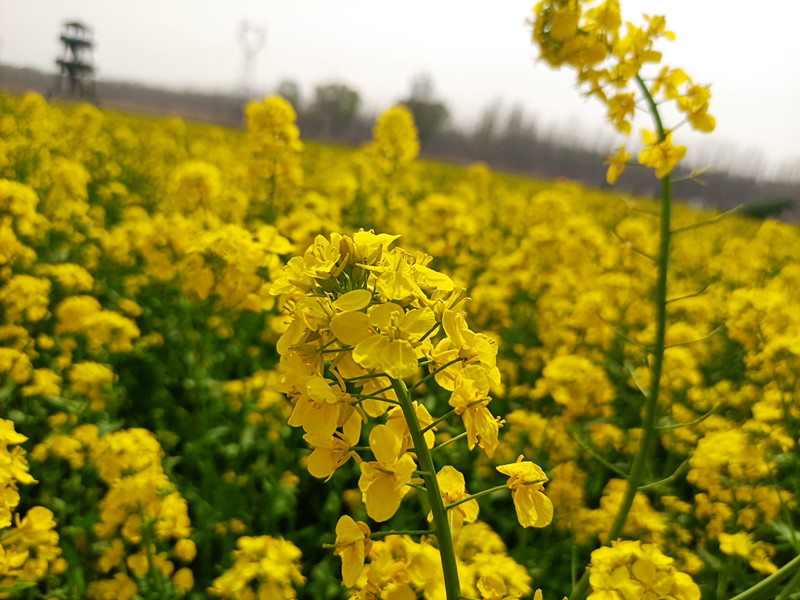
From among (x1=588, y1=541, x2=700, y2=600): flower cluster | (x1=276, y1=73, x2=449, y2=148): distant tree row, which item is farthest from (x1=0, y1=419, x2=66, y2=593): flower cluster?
(x1=276, y1=73, x2=449, y2=148): distant tree row

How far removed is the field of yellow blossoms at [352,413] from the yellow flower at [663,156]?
200 mm

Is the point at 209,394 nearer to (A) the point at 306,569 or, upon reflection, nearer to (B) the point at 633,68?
(A) the point at 306,569

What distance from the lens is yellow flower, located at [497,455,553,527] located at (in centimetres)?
97

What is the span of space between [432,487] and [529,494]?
19 cm

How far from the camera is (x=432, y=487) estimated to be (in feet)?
3.05

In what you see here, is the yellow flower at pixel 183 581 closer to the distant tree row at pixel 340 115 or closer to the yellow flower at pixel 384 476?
the yellow flower at pixel 384 476

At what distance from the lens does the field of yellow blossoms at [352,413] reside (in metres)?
0.94

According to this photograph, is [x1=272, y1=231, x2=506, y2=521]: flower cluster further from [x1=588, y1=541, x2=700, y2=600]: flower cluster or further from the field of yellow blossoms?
[x1=588, y1=541, x2=700, y2=600]: flower cluster

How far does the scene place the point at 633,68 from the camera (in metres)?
1.60

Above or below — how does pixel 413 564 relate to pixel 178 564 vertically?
above

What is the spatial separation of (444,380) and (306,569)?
1.85 m

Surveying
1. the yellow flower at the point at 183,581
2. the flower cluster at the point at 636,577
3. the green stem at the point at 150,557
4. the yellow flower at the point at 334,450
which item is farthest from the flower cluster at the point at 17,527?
the flower cluster at the point at 636,577

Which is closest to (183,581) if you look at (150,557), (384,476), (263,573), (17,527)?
(150,557)

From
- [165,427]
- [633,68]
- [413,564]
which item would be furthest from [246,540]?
[633,68]
